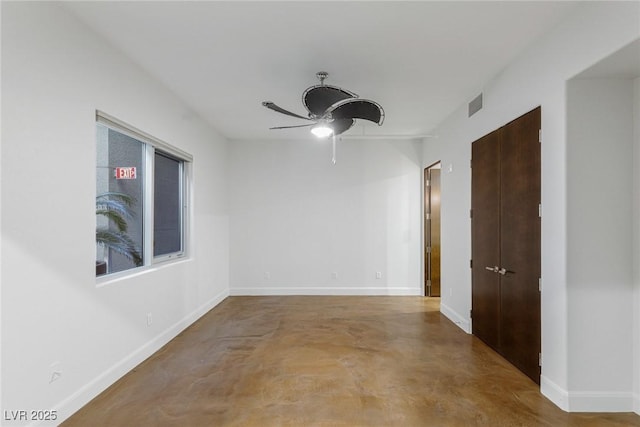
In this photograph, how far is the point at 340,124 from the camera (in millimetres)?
3301

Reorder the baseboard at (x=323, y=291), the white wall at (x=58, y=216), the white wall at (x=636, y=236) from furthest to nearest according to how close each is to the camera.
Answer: the baseboard at (x=323, y=291)
the white wall at (x=636, y=236)
the white wall at (x=58, y=216)

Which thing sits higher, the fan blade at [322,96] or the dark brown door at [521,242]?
the fan blade at [322,96]

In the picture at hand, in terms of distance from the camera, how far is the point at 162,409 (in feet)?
7.94

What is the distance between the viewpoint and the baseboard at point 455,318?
13.4 ft

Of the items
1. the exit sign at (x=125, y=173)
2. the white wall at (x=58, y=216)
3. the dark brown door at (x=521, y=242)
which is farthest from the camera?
the exit sign at (x=125, y=173)

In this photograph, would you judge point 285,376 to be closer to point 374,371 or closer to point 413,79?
point 374,371

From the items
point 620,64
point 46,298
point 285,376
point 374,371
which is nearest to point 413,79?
point 620,64

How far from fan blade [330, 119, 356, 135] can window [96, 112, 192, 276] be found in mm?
1922

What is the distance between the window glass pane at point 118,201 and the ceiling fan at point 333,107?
57.6 inches

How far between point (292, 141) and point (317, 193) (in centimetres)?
109

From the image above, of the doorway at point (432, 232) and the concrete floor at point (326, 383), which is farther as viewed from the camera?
the doorway at point (432, 232)

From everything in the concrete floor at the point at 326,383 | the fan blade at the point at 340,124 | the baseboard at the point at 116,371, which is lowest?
the concrete floor at the point at 326,383

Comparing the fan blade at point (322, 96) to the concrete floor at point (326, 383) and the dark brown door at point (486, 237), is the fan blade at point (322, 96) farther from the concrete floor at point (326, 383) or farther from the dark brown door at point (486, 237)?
the concrete floor at point (326, 383)

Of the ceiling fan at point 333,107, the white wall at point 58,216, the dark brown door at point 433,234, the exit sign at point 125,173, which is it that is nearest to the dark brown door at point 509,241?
the ceiling fan at point 333,107
